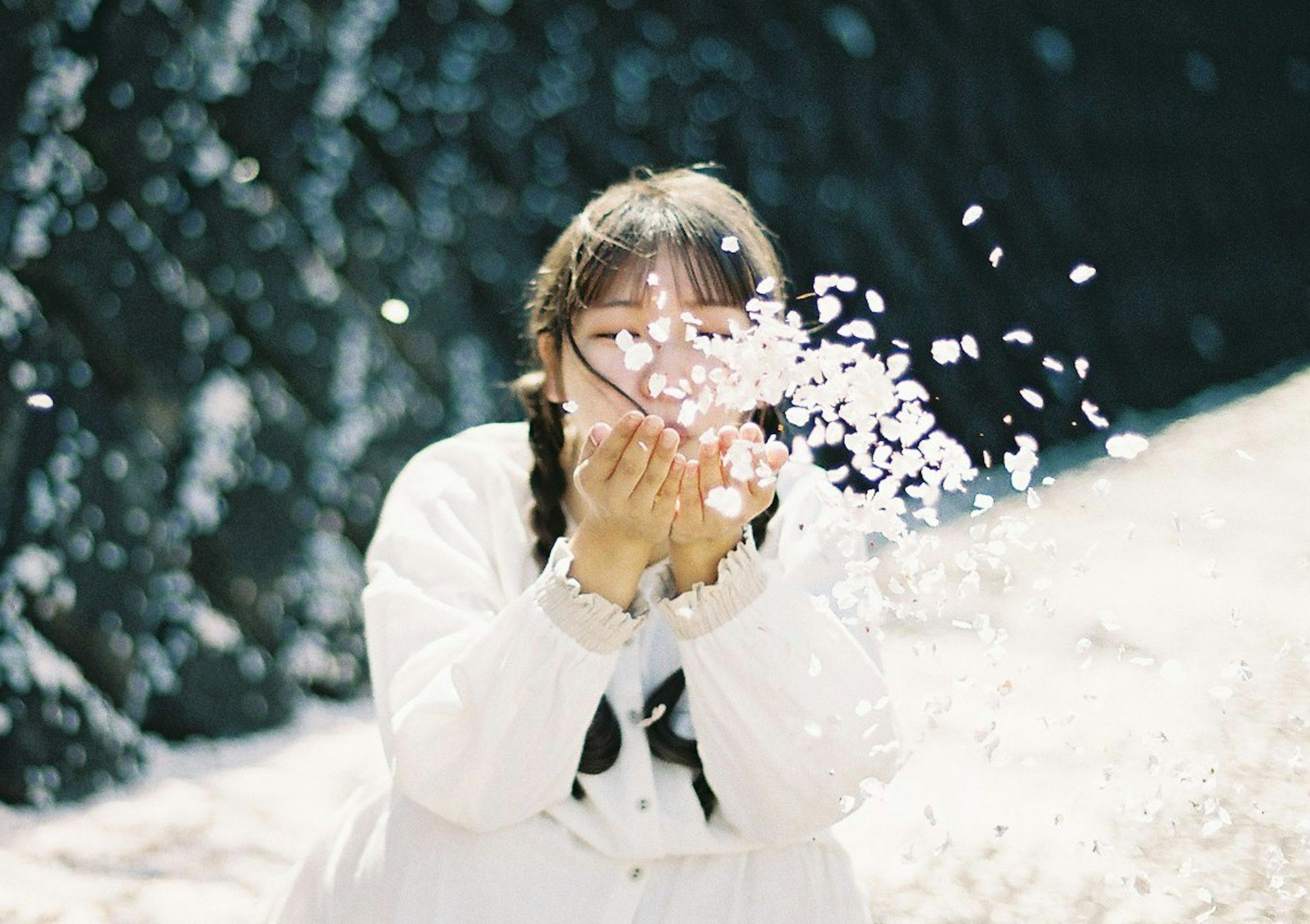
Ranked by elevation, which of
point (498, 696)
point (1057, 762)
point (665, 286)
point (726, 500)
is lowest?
point (1057, 762)

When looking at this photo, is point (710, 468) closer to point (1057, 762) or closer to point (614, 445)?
point (614, 445)

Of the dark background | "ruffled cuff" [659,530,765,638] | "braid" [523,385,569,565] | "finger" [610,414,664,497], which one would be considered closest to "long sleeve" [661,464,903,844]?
"ruffled cuff" [659,530,765,638]

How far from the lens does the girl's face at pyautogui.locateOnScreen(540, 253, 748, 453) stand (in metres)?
0.98

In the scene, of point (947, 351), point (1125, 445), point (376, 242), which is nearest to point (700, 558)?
point (1125, 445)

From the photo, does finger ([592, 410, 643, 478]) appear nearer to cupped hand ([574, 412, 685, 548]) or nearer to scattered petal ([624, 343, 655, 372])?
cupped hand ([574, 412, 685, 548])

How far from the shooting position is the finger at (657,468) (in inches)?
33.6

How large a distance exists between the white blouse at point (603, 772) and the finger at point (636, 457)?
90 mm

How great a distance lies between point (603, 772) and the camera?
0.98 meters

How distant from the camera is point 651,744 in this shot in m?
1.00

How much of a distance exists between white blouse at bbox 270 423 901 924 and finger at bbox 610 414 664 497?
90 millimetres

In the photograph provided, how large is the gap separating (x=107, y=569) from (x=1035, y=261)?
218cm

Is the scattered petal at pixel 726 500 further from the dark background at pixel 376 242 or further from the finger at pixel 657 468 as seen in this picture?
the dark background at pixel 376 242

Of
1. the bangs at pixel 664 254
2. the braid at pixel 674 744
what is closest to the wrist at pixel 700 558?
the braid at pixel 674 744

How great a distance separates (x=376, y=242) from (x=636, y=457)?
1.52 m
